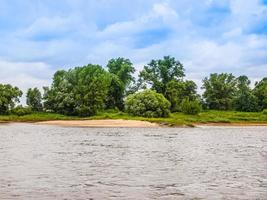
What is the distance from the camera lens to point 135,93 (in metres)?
Answer: 132

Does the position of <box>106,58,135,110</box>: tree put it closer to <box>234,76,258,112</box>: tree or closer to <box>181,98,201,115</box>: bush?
<box>181,98,201,115</box>: bush

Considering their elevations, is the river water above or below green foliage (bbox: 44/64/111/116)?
below

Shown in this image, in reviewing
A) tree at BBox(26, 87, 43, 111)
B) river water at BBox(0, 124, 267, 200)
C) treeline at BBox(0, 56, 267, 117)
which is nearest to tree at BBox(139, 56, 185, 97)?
treeline at BBox(0, 56, 267, 117)

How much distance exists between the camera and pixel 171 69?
160375mm

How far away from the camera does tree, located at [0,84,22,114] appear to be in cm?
12888

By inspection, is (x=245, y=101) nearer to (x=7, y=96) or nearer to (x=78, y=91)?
(x=78, y=91)

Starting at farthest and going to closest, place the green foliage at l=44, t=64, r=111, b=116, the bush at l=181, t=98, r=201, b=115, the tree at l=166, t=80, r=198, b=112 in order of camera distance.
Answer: the tree at l=166, t=80, r=198, b=112 < the bush at l=181, t=98, r=201, b=115 < the green foliage at l=44, t=64, r=111, b=116

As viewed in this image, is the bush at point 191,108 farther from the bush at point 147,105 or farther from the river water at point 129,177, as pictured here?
the river water at point 129,177

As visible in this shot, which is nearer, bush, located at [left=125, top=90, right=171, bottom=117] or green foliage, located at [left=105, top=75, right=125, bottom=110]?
→ bush, located at [left=125, top=90, right=171, bottom=117]

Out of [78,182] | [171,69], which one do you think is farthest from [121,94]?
[78,182]

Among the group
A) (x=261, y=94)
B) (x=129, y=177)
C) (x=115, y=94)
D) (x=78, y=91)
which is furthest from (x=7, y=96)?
(x=129, y=177)

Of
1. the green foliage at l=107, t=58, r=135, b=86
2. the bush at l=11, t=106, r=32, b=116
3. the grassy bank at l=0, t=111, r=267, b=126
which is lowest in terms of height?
the grassy bank at l=0, t=111, r=267, b=126

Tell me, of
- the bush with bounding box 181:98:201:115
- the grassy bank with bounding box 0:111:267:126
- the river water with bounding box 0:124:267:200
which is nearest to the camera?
the river water with bounding box 0:124:267:200

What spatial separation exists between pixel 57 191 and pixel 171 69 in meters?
145
